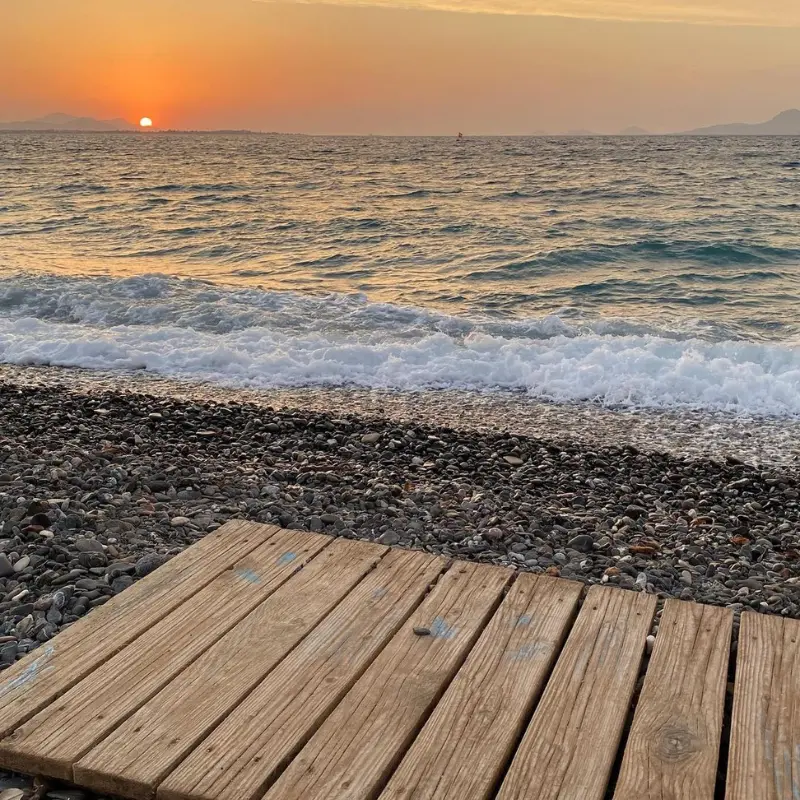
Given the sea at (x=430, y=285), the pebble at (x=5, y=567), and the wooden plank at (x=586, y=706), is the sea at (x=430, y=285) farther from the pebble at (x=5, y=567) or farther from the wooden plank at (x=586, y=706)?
the wooden plank at (x=586, y=706)

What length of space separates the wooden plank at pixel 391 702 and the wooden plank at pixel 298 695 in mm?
56

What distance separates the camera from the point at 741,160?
52406 millimetres

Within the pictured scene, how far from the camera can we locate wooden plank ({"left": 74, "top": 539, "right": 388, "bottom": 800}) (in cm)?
270

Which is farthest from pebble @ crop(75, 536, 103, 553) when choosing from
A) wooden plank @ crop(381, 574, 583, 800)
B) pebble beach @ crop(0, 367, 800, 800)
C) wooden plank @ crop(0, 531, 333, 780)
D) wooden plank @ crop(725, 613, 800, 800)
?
wooden plank @ crop(725, 613, 800, 800)

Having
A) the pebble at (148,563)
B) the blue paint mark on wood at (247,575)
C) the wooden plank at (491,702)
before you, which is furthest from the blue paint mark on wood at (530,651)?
the pebble at (148,563)

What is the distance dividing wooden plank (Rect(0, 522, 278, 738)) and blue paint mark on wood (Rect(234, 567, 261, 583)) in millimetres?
84

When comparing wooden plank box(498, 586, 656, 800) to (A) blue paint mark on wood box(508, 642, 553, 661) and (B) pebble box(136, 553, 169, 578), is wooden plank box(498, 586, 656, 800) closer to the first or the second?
(A) blue paint mark on wood box(508, 642, 553, 661)

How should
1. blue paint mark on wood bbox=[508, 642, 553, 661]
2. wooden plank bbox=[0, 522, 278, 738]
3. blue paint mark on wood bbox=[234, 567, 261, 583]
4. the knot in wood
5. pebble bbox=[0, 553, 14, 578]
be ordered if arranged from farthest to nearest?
pebble bbox=[0, 553, 14, 578] → blue paint mark on wood bbox=[234, 567, 261, 583] → blue paint mark on wood bbox=[508, 642, 553, 661] → wooden plank bbox=[0, 522, 278, 738] → the knot in wood

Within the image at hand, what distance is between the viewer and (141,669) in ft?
10.5

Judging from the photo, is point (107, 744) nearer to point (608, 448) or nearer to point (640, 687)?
point (640, 687)

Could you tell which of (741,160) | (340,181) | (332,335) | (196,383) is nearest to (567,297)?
(332,335)

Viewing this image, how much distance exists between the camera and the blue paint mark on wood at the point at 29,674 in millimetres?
3145

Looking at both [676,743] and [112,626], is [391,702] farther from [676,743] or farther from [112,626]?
[112,626]

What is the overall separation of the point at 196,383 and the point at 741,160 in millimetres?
50047
